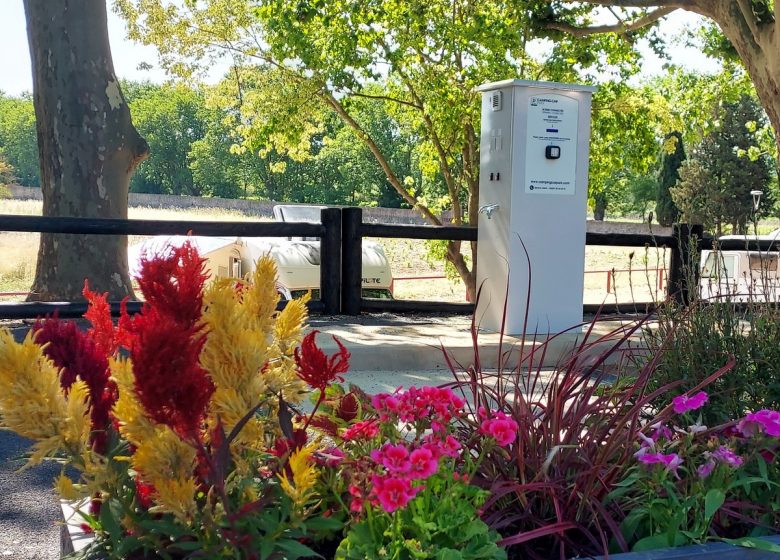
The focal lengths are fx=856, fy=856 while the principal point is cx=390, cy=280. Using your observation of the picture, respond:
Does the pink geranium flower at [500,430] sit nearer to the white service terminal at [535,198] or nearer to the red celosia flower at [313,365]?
the red celosia flower at [313,365]

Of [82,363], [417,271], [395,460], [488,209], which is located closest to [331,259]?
[488,209]

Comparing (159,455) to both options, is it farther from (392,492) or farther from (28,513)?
(28,513)

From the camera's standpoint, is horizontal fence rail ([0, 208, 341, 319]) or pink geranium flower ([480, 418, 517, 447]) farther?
horizontal fence rail ([0, 208, 341, 319])

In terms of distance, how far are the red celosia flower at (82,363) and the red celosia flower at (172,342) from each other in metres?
0.20

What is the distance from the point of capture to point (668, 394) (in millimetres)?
3760

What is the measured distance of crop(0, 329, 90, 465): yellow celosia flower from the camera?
1.72 metres

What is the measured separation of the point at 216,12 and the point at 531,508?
2014 centimetres

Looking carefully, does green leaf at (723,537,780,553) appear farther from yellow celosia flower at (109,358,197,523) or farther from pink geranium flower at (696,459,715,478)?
yellow celosia flower at (109,358,197,523)

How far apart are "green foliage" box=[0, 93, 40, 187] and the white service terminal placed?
110655mm

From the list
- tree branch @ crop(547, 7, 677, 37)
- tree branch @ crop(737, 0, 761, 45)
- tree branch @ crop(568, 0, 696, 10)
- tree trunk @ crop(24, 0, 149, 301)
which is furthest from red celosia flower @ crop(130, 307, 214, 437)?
tree branch @ crop(547, 7, 677, 37)

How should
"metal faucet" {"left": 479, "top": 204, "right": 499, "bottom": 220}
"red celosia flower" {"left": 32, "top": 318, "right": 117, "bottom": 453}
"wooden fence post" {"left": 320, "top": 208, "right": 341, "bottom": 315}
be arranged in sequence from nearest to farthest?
"red celosia flower" {"left": 32, "top": 318, "right": 117, "bottom": 453} < "metal faucet" {"left": 479, "top": 204, "right": 499, "bottom": 220} < "wooden fence post" {"left": 320, "top": 208, "right": 341, "bottom": 315}

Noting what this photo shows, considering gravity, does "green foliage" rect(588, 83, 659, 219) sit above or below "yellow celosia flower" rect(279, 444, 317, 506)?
above

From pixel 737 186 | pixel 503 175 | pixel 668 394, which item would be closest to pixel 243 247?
pixel 503 175

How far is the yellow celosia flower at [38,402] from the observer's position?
172cm
